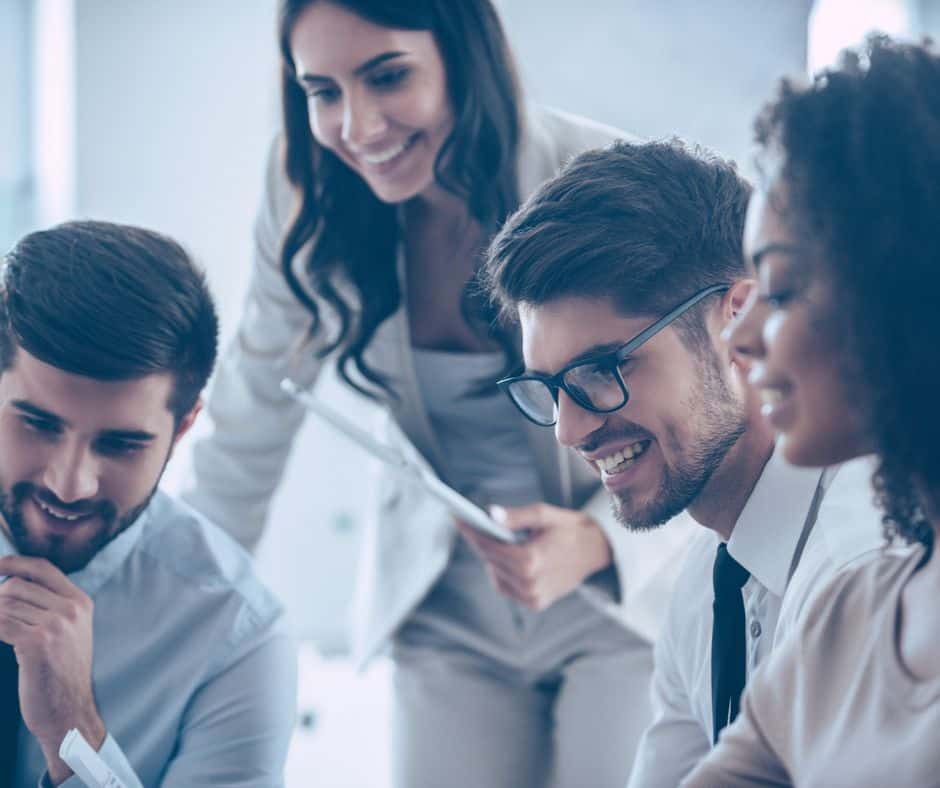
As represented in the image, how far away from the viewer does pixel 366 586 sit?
217 cm

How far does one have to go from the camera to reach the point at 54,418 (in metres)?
1.46

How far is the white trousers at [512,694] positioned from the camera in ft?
6.27

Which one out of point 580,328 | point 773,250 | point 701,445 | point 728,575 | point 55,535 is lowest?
point 55,535

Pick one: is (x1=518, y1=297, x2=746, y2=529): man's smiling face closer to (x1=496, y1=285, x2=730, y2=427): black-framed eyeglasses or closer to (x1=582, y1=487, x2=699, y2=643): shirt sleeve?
(x1=496, y1=285, x2=730, y2=427): black-framed eyeglasses

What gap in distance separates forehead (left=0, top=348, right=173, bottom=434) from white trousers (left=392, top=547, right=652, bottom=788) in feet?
2.40

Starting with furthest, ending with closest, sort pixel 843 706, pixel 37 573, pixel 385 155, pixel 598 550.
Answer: pixel 598 550
pixel 385 155
pixel 37 573
pixel 843 706

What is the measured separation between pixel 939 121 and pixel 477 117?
3.31 feet

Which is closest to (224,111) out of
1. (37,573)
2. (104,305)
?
(104,305)

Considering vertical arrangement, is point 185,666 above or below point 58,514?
below

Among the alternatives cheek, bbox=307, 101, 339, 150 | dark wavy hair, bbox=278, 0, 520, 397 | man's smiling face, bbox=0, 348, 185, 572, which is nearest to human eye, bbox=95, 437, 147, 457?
man's smiling face, bbox=0, 348, 185, 572

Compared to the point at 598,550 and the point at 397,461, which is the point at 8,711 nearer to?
the point at 397,461

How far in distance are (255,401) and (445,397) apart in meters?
0.37

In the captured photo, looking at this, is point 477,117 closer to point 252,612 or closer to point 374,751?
point 252,612

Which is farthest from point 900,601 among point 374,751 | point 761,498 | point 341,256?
point 374,751
